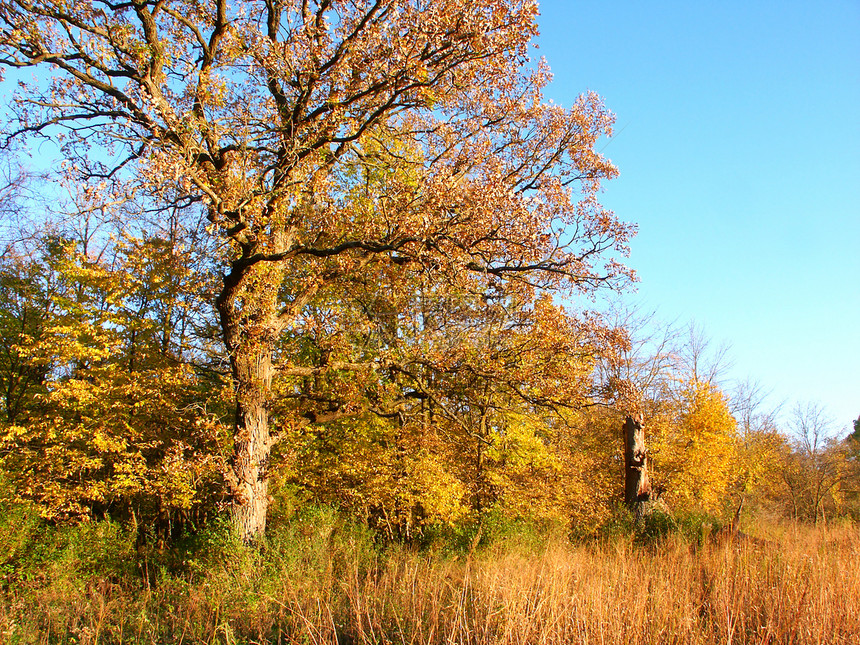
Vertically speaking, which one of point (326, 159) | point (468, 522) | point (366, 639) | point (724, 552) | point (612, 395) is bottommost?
point (468, 522)

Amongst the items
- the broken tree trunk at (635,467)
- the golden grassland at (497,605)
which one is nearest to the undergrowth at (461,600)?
the golden grassland at (497,605)

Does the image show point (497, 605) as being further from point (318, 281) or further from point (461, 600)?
point (318, 281)

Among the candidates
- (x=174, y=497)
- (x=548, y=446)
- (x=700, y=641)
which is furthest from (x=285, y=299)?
(x=700, y=641)

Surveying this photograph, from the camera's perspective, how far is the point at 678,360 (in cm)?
2278

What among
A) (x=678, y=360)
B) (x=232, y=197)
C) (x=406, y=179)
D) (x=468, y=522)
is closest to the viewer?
(x=232, y=197)

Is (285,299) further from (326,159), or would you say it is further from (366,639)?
(366,639)

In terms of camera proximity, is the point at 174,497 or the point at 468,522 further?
the point at 468,522

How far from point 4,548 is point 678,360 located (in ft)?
75.1

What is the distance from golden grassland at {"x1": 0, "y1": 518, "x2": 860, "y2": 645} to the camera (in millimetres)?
4449

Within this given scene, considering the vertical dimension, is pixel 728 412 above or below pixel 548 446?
above

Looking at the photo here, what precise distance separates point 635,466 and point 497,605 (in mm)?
15712

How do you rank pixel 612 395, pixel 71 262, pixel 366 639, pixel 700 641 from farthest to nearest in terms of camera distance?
1. pixel 71 262
2. pixel 612 395
3. pixel 366 639
4. pixel 700 641

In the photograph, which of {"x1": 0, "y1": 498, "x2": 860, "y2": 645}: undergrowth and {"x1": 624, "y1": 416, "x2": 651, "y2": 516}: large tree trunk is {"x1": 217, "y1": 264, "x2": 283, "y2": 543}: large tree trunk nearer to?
{"x1": 0, "y1": 498, "x2": 860, "y2": 645}: undergrowth

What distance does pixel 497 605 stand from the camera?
4891mm
